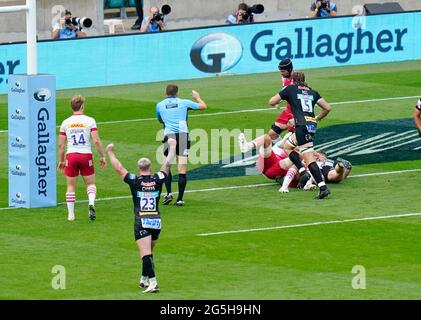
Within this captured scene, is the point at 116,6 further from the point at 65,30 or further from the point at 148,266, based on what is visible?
the point at 148,266

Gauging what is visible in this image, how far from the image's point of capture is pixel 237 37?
39125 mm

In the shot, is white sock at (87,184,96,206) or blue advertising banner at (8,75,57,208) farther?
blue advertising banner at (8,75,57,208)

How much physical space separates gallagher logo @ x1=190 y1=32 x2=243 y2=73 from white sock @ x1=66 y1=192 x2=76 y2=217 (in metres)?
16.8

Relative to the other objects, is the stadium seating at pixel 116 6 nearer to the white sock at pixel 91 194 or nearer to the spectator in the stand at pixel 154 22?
the spectator in the stand at pixel 154 22

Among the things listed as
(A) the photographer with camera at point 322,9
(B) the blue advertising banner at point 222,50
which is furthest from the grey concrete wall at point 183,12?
(B) the blue advertising banner at point 222,50

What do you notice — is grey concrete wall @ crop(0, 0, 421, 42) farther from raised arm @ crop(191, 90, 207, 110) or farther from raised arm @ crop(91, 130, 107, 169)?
raised arm @ crop(91, 130, 107, 169)

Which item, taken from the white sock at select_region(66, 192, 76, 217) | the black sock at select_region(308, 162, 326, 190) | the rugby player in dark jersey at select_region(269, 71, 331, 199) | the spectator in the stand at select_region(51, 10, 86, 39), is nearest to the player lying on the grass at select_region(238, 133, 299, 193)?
the rugby player in dark jersey at select_region(269, 71, 331, 199)

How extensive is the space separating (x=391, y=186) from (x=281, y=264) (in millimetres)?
6613

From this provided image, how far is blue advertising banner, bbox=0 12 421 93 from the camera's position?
119ft

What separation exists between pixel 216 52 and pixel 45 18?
9.04m

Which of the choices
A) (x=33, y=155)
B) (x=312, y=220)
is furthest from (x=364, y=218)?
(x=33, y=155)

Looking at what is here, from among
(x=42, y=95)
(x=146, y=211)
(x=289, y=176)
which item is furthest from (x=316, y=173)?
(x=146, y=211)

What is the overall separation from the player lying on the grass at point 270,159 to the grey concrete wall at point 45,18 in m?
20.9

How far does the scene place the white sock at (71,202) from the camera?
→ 21977 mm
